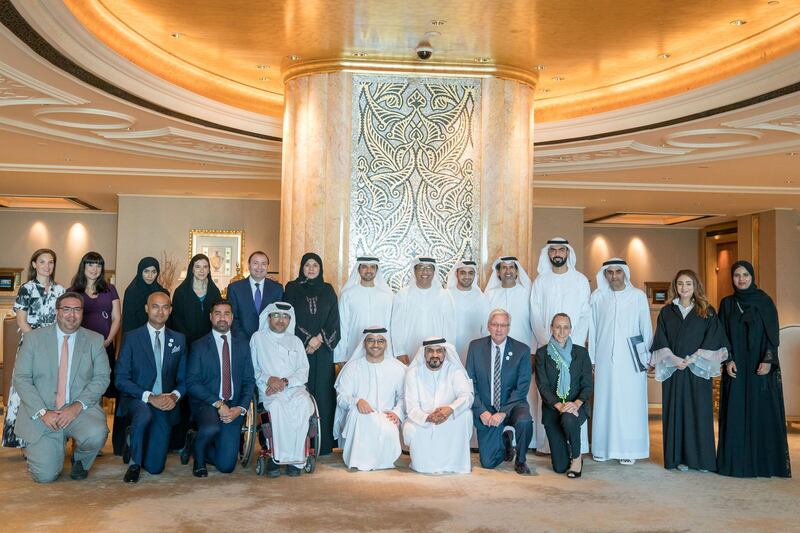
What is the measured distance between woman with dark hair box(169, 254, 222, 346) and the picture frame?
13.5 metres

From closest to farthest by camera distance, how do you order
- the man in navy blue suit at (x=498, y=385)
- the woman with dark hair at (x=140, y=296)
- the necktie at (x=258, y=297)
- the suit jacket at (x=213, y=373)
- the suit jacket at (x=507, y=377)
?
the suit jacket at (x=213, y=373), the man in navy blue suit at (x=498, y=385), the suit jacket at (x=507, y=377), the woman with dark hair at (x=140, y=296), the necktie at (x=258, y=297)

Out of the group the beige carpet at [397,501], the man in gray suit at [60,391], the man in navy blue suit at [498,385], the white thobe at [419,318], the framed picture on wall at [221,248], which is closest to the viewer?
the beige carpet at [397,501]

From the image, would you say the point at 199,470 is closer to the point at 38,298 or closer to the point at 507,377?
the point at 38,298

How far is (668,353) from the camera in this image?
21.4 ft

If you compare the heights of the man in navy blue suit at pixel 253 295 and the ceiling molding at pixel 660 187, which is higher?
the ceiling molding at pixel 660 187

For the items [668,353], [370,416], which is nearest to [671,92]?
[668,353]

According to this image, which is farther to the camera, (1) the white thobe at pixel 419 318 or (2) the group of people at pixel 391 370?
(1) the white thobe at pixel 419 318

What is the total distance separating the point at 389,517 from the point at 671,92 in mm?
5660

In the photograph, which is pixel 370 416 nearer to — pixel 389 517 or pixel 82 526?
pixel 389 517

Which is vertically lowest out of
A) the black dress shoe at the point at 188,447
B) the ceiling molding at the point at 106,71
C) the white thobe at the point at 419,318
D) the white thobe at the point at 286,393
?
the black dress shoe at the point at 188,447

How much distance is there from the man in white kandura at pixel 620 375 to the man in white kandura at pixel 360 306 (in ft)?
5.67

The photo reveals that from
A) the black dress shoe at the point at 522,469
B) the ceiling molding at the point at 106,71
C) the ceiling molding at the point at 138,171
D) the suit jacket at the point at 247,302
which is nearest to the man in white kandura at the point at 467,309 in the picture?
the black dress shoe at the point at 522,469

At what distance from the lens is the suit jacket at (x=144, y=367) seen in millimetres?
6043

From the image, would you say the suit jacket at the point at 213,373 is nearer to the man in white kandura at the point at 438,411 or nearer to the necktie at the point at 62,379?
the necktie at the point at 62,379
